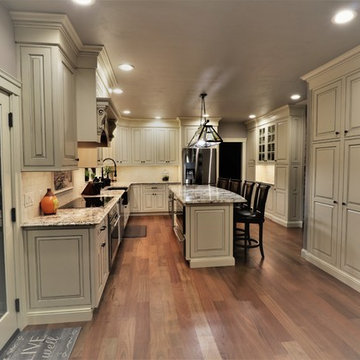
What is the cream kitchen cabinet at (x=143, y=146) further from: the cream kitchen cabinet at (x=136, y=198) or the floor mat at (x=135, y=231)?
the floor mat at (x=135, y=231)

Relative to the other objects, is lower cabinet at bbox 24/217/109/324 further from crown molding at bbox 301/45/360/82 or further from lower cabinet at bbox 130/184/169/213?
lower cabinet at bbox 130/184/169/213

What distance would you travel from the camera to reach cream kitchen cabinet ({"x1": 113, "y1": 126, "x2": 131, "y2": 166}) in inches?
262

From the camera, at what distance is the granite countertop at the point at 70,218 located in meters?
2.15

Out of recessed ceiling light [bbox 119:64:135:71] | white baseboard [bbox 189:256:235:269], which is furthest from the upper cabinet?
white baseboard [bbox 189:256:235:269]

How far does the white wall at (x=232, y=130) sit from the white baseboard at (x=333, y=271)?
13.8 ft

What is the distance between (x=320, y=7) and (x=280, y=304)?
2.57 meters

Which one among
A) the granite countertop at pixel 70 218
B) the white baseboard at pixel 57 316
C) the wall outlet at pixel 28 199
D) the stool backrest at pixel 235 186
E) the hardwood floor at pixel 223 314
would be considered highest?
the wall outlet at pixel 28 199

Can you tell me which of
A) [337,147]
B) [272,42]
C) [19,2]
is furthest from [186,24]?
[337,147]

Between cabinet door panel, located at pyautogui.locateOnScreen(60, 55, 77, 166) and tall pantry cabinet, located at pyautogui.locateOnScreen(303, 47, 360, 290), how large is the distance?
2871mm

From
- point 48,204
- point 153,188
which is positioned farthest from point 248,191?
point 153,188

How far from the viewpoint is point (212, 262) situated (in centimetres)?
342

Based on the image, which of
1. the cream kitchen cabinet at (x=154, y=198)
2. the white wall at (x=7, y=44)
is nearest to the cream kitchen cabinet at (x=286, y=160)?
the cream kitchen cabinet at (x=154, y=198)

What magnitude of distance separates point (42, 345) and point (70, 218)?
3.19ft

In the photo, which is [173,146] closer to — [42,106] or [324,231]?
[324,231]
